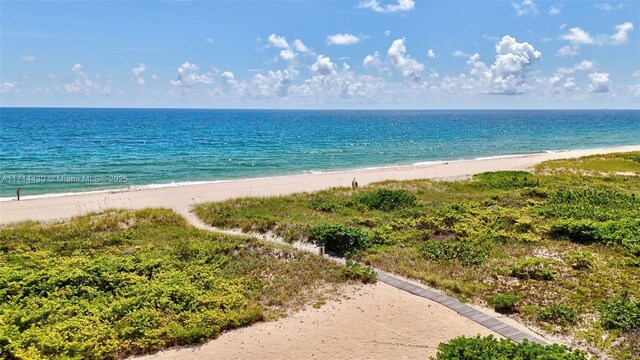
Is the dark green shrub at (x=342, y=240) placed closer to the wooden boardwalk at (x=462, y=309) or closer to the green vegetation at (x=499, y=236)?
the green vegetation at (x=499, y=236)

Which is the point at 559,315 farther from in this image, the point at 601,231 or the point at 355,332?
the point at 601,231

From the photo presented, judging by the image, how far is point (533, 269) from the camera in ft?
53.8

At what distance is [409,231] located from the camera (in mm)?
21453

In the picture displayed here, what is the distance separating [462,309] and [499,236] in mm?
7903

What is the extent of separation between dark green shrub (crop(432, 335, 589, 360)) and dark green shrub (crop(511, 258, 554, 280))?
581cm

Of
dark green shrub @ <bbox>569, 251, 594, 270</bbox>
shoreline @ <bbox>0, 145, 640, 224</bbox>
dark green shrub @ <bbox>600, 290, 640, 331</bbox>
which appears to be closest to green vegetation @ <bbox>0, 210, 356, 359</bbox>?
dark green shrub @ <bbox>600, 290, 640, 331</bbox>

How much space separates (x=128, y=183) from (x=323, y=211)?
2561cm

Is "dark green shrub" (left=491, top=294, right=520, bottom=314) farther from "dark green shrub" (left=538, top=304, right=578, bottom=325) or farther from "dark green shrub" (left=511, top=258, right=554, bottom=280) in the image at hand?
"dark green shrub" (left=511, top=258, right=554, bottom=280)

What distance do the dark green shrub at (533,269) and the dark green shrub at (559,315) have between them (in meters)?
2.55

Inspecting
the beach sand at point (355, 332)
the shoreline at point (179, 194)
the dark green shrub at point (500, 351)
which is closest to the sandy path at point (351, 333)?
the beach sand at point (355, 332)

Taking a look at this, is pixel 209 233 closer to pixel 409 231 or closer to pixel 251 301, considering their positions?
pixel 251 301

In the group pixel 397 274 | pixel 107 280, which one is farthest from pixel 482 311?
pixel 107 280

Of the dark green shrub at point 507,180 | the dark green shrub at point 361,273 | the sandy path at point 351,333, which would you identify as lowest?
the sandy path at point 351,333

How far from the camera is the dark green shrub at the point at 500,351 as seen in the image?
9.66m
